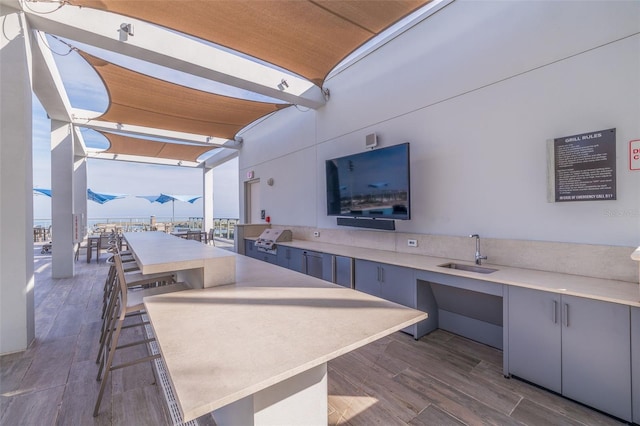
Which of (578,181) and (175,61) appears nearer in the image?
(578,181)

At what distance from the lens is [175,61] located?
3.33 meters

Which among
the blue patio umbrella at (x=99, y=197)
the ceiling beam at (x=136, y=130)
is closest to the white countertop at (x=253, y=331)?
the ceiling beam at (x=136, y=130)

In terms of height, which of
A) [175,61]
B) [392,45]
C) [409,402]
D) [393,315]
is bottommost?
[409,402]

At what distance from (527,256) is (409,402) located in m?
1.71

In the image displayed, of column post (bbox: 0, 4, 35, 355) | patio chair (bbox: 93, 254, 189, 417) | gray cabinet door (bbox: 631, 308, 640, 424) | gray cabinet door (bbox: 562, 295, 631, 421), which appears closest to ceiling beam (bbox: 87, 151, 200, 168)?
column post (bbox: 0, 4, 35, 355)

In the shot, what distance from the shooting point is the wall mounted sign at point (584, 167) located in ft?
6.95

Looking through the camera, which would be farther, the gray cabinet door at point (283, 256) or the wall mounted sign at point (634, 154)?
the gray cabinet door at point (283, 256)

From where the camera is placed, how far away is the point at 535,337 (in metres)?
2.08

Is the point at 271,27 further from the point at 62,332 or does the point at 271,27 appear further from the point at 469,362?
the point at 62,332

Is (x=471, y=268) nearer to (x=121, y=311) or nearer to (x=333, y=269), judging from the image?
(x=333, y=269)

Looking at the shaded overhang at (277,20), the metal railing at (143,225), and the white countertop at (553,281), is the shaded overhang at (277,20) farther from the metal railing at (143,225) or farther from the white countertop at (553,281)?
the metal railing at (143,225)

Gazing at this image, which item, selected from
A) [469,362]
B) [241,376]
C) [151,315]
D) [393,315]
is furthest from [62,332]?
[469,362]

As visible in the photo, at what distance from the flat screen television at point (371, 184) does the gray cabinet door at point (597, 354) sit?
168 cm

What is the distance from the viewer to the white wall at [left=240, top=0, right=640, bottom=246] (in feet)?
6.94
